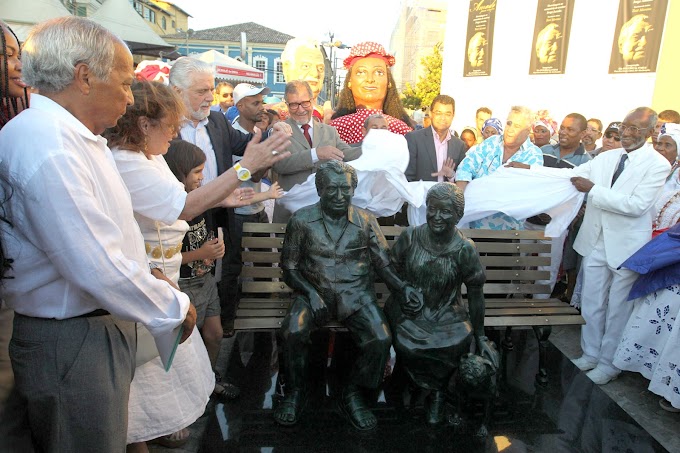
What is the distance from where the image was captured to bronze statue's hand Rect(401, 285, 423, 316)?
9.73ft

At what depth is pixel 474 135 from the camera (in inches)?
364

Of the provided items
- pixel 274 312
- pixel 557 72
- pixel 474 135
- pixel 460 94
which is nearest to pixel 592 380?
pixel 274 312

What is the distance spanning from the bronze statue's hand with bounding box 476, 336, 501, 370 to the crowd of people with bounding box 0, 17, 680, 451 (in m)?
0.11

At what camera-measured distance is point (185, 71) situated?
11.1 ft

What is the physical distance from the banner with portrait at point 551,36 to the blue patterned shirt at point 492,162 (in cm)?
1056

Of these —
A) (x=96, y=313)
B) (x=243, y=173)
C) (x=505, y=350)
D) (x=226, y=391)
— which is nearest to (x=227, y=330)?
(x=226, y=391)

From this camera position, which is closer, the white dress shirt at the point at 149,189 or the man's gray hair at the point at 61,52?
the man's gray hair at the point at 61,52

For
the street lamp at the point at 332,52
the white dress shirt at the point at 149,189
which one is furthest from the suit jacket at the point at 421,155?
the street lamp at the point at 332,52

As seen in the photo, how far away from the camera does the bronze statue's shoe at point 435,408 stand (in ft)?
9.57

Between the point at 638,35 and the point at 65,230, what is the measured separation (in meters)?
13.1

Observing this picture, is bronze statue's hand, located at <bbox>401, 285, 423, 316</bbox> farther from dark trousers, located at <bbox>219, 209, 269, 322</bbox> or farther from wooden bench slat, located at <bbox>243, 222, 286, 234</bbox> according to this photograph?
dark trousers, located at <bbox>219, 209, 269, 322</bbox>

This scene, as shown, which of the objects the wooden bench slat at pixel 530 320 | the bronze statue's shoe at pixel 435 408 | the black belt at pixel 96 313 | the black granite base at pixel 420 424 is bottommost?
the black granite base at pixel 420 424

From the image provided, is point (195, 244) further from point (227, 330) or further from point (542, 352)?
point (542, 352)

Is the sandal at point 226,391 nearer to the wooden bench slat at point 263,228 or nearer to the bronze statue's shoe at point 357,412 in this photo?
the bronze statue's shoe at point 357,412
